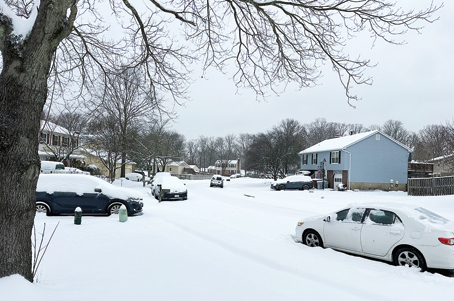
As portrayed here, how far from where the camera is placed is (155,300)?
3.81 metres

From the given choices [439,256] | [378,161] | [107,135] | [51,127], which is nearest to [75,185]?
[439,256]

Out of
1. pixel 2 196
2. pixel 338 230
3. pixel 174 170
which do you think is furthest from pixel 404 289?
pixel 174 170

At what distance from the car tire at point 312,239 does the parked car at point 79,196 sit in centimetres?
660

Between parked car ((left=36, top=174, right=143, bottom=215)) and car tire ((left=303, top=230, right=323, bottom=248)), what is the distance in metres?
6.60

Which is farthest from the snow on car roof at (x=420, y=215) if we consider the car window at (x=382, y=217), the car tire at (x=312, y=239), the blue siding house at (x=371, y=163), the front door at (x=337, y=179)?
the front door at (x=337, y=179)

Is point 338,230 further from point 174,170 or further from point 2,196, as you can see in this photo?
point 174,170

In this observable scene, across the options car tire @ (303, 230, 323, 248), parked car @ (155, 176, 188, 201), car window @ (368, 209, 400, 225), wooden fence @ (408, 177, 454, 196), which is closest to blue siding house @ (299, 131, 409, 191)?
wooden fence @ (408, 177, 454, 196)

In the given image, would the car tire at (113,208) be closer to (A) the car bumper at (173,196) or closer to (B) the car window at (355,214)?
(A) the car bumper at (173,196)

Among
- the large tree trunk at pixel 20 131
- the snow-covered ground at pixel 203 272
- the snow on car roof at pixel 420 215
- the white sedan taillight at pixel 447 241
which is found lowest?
the snow-covered ground at pixel 203 272

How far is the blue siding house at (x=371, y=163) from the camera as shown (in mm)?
34156

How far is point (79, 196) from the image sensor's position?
10883 mm

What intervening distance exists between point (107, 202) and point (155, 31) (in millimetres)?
6828

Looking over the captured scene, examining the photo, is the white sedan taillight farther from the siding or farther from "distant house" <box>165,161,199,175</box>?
"distant house" <box>165,161,199,175</box>

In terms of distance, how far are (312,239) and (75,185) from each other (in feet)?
28.3
